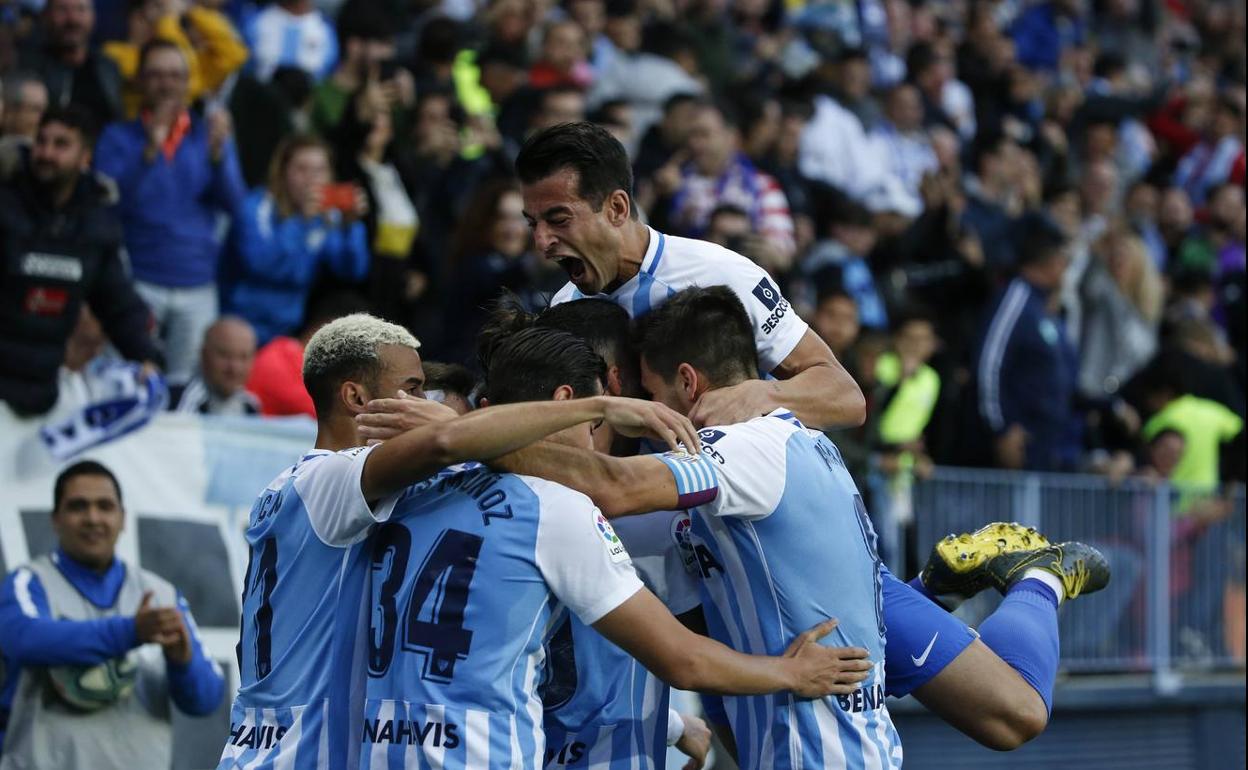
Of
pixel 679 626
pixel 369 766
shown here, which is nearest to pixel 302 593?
pixel 369 766

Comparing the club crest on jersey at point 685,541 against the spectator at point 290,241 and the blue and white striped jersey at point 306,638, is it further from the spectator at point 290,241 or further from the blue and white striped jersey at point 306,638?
the spectator at point 290,241

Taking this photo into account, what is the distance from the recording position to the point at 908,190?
15398mm

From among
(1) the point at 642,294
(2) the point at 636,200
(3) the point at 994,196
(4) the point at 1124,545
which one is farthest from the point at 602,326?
(3) the point at 994,196

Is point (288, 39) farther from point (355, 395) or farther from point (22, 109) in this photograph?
point (355, 395)

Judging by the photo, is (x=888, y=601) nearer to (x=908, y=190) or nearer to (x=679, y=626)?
(x=679, y=626)

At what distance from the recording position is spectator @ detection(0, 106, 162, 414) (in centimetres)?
878

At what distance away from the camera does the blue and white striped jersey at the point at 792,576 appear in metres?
5.50

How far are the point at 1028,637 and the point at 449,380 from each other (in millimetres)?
2188

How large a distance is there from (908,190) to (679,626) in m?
10.7

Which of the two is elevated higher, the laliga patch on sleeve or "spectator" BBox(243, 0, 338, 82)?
"spectator" BBox(243, 0, 338, 82)

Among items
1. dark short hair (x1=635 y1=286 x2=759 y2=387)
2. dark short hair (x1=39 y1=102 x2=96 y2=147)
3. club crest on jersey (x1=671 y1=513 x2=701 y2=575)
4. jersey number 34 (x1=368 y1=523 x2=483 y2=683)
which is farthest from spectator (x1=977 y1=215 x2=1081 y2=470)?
jersey number 34 (x1=368 y1=523 x2=483 y2=683)

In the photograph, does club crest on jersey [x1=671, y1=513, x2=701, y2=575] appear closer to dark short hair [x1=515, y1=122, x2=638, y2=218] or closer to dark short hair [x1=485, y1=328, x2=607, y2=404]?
dark short hair [x1=485, y1=328, x2=607, y2=404]

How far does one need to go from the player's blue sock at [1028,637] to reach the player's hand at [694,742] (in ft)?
3.41

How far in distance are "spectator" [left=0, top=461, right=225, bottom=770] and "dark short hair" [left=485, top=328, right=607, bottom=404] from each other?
112 inches
